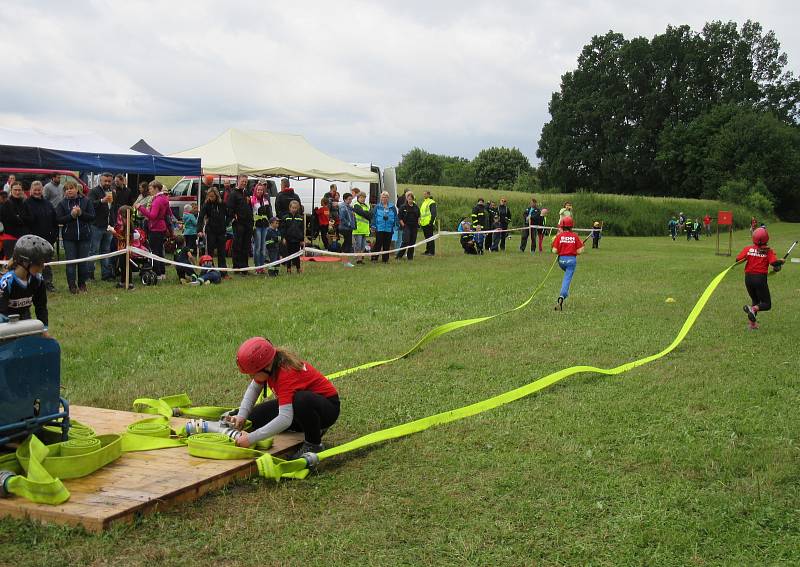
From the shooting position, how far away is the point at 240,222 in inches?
707

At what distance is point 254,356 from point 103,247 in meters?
12.0

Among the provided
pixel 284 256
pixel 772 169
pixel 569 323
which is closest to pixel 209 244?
pixel 284 256

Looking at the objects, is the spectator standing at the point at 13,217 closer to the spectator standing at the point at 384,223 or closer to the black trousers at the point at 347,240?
the black trousers at the point at 347,240

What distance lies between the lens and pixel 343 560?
4523mm

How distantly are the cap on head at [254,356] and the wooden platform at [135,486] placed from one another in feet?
2.24

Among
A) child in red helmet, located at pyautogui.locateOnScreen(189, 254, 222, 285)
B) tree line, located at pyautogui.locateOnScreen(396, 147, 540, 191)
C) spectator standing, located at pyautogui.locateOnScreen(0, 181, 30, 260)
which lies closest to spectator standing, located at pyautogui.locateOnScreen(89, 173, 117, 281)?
spectator standing, located at pyautogui.locateOnScreen(0, 181, 30, 260)

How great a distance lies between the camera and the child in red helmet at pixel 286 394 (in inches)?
233

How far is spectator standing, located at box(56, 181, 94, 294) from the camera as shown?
47.6 ft

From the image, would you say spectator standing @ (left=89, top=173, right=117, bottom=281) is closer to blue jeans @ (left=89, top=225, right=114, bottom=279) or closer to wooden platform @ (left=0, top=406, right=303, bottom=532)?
blue jeans @ (left=89, top=225, right=114, bottom=279)

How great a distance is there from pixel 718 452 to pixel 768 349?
4.85 metres

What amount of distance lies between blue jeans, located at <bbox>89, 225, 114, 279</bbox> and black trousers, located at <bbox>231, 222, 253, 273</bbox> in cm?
269

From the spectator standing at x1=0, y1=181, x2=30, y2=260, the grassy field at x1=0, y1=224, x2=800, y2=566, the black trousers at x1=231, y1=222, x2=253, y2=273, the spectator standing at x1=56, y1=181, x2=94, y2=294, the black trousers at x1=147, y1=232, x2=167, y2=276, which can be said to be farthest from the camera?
the black trousers at x1=231, y1=222, x2=253, y2=273

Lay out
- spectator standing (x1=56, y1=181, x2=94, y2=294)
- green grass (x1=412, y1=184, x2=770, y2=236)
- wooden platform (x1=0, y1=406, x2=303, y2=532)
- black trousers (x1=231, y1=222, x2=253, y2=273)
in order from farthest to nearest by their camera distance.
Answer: green grass (x1=412, y1=184, x2=770, y2=236)
black trousers (x1=231, y1=222, x2=253, y2=273)
spectator standing (x1=56, y1=181, x2=94, y2=294)
wooden platform (x1=0, y1=406, x2=303, y2=532)

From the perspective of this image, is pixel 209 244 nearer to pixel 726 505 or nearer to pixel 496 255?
pixel 496 255
